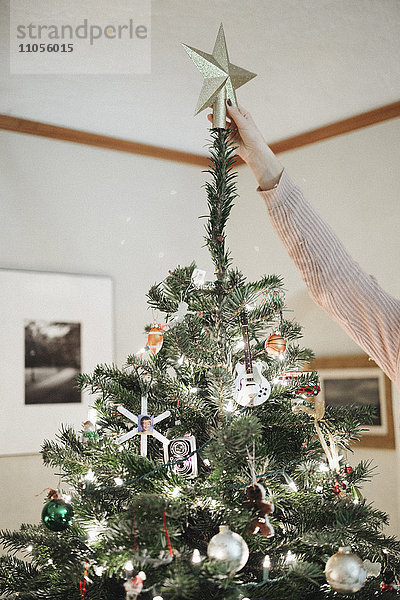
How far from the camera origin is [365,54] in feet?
7.22

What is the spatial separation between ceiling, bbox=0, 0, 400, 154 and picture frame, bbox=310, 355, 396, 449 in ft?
3.50

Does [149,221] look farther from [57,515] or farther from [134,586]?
[134,586]

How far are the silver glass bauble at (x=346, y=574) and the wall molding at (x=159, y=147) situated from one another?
2203mm

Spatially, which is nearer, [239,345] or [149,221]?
[239,345]

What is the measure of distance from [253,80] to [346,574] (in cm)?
194

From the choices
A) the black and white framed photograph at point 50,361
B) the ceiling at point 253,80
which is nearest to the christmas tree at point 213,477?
the ceiling at point 253,80

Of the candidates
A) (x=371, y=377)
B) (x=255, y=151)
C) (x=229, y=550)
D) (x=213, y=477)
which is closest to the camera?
(x=229, y=550)

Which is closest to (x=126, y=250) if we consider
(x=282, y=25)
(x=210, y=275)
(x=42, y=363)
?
(x=210, y=275)

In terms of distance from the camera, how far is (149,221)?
10.4ft

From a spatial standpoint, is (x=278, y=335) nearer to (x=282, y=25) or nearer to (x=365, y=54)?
(x=282, y=25)

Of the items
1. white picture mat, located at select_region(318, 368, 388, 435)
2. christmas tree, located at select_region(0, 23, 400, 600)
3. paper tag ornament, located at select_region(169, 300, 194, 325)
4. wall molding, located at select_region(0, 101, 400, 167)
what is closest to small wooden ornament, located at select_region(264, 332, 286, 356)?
christmas tree, located at select_region(0, 23, 400, 600)

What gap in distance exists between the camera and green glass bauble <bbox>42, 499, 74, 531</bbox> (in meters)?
0.93

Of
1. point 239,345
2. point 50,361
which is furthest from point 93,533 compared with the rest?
point 50,361

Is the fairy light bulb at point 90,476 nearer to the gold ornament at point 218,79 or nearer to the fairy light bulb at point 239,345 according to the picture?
the fairy light bulb at point 239,345
